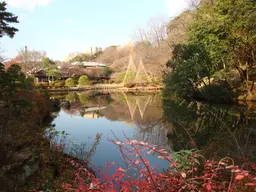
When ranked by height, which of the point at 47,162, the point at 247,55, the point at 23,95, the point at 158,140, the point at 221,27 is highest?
the point at 221,27

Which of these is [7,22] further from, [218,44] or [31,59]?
[31,59]

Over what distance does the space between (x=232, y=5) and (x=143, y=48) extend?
22098 millimetres

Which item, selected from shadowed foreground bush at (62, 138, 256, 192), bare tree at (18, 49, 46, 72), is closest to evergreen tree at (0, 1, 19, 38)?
shadowed foreground bush at (62, 138, 256, 192)

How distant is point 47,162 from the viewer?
160 inches

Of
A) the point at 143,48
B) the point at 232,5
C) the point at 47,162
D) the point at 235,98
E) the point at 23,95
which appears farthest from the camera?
the point at 143,48

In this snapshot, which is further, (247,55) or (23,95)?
(247,55)

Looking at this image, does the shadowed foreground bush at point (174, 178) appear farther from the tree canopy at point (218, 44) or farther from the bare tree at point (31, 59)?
the bare tree at point (31, 59)

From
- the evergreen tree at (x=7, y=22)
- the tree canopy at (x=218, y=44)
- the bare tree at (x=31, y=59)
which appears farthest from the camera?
the bare tree at (x=31, y=59)

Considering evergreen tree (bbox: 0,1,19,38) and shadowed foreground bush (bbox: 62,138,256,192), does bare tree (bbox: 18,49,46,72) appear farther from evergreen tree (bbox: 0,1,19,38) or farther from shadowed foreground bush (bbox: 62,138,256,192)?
shadowed foreground bush (bbox: 62,138,256,192)

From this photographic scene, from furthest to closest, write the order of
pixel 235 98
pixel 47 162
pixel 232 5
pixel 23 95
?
pixel 235 98, pixel 232 5, pixel 23 95, pixel 47 162

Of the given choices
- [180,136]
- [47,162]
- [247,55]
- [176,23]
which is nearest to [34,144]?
[47,162]

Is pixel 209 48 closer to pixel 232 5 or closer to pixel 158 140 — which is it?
pixel 232 5

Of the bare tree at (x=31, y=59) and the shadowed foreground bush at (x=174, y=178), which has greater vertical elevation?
the bare tree at (x=31, y=59)

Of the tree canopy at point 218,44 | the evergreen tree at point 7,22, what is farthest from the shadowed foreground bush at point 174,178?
the tree canopy at point 218,44
